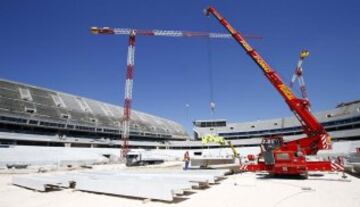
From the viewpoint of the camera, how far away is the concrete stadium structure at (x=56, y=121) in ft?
190

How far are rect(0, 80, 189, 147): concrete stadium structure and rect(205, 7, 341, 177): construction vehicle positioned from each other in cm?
5576

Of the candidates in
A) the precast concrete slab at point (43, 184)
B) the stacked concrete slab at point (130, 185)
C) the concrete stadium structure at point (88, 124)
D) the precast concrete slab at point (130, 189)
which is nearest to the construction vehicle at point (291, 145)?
the stacked concrete slab at point (130, 185)

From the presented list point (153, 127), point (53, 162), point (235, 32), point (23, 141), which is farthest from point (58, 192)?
point (153, 127)

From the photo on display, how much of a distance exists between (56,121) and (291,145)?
65.9 m

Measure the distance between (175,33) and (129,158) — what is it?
37.9 meters

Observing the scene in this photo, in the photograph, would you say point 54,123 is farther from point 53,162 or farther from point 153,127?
point 153,127

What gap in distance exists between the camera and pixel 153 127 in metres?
106

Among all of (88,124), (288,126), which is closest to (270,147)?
(88,124)

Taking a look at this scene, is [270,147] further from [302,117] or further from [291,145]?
[302,117]

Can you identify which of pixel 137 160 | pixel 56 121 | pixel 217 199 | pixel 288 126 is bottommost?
pixel 217 199

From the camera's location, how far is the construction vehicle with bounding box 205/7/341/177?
A: 1566cm

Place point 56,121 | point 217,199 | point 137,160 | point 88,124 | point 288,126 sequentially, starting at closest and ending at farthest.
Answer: point 217,199 < point 137,160 < point 56,121 < point 88,124 < point 288,126

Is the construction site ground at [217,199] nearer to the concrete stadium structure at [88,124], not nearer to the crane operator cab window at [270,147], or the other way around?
the crane operator cab window at [270,147]

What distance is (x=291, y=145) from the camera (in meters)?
18.0
